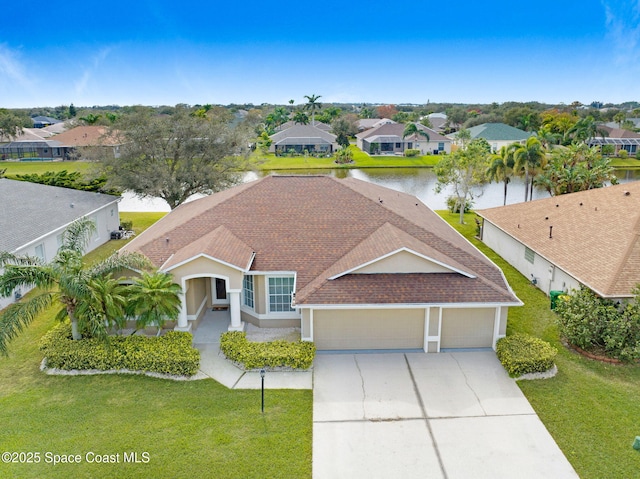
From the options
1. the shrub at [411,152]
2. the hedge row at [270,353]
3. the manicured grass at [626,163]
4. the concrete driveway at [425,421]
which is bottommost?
the concrete driveway at [425,421]

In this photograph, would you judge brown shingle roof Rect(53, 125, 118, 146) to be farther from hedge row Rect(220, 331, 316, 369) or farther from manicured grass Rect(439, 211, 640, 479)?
manicured grass Rect(439, 211, 640, 479)

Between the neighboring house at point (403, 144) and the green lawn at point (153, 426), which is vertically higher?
the neighboring house at point (403, 144)

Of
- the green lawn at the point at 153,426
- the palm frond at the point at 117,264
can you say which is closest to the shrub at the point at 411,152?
the palm frond at the point at 117,264

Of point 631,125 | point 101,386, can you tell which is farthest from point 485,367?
point 631,125

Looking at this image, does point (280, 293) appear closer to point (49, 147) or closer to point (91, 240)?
point (91, 240)

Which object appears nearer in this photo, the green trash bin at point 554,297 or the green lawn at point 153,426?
the green lawn at point 153,426

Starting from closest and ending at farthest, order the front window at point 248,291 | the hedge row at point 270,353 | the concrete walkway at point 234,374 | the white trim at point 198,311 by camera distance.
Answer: the concrete walkway at point 234,374 < the hedge row at point 270,353 < the white trim at point 198,311 < the front window at point 248,291

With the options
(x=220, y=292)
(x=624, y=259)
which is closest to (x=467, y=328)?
(x=624, y=259)

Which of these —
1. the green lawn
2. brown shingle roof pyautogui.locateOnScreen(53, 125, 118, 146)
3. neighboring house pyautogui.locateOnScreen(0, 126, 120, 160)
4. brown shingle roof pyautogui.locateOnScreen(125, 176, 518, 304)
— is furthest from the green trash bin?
neighboring house pyautogui.locateOnScreen(0, 126, 120, 160)

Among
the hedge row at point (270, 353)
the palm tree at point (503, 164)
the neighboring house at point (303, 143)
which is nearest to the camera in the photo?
the hedge row at point (270, 353)

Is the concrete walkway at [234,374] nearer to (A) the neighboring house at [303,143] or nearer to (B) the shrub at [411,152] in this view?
(A) the neighboring house at [303,143]
